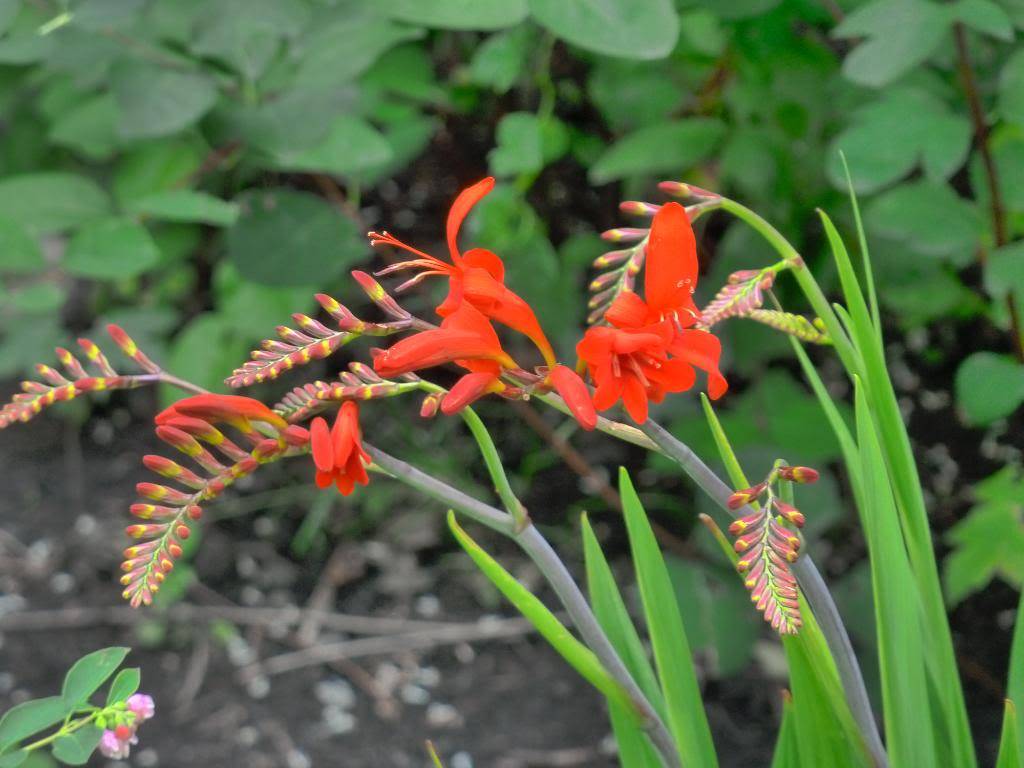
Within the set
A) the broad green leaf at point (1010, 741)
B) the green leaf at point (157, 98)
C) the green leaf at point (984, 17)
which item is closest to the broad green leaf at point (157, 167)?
the green leaf at point (157, 98)

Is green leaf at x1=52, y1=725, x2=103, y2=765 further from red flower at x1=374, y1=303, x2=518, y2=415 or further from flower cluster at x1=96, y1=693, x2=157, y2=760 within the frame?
red flower at x1=374, y1=303, x2=518, y2=415

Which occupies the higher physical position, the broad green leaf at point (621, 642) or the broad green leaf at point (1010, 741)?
the broad green leaf at point (1010, 741)

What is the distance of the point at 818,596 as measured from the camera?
63 centimetres

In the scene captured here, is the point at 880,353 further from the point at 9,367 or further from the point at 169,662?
the point at 169,662

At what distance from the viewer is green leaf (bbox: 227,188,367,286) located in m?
1.38

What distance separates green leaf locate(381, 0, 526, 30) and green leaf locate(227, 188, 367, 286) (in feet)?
1.06

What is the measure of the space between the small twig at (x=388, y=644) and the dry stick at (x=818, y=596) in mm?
1100

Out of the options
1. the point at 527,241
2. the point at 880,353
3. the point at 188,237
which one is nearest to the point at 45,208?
the point at 188,237

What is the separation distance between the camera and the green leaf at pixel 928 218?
113 cm

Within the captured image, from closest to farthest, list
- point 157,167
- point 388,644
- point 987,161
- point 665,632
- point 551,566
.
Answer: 1. point 551,566
2. point 665,632
3. point 987,161
4. point 157,167
5. point 388,644

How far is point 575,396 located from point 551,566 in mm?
144

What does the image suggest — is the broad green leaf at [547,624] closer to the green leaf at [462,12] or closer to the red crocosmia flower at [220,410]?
the red crocosmia flower at [220,410]

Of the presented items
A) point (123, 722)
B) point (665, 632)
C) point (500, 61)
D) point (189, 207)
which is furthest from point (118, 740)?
point (500, 61)

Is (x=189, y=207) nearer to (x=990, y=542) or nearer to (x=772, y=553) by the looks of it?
(x=772, y=553)
